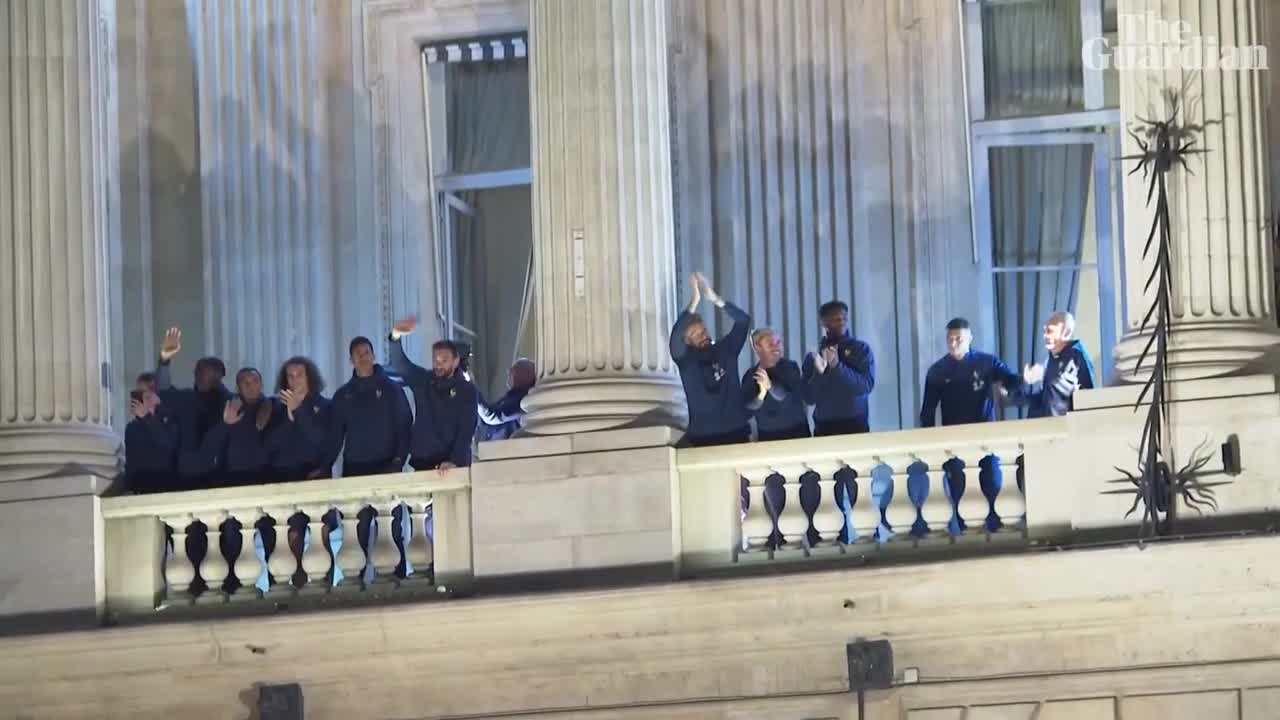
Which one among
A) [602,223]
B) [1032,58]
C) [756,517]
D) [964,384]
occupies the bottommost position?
[756,517]

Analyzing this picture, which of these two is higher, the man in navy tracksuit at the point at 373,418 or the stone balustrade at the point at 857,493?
the man in navy tracksuit at the point at 373,418

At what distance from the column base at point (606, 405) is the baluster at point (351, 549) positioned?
1233 millimetres

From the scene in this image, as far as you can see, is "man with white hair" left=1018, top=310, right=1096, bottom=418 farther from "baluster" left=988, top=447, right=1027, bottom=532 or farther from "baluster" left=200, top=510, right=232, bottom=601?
"baluster" left=200, top=510, right=232, bottom=601

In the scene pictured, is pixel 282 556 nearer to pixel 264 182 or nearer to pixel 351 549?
pixel 351 549

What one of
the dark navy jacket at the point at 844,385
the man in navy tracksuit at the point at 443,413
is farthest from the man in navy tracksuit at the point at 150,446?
the dark navy jacket at the point at 844,385

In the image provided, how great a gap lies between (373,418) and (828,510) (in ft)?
9.73

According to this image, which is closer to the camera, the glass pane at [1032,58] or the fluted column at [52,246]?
the fluted column at [52,246]

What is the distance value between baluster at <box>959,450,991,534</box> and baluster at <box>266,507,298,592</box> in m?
4.14

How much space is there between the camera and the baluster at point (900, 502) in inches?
707

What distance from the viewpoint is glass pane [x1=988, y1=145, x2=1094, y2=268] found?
21.6m

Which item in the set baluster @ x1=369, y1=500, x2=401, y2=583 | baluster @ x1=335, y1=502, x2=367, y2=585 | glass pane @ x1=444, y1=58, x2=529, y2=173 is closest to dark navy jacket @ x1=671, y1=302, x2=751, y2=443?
baluster @ x1=369, y1=500, x2=401, y2=583

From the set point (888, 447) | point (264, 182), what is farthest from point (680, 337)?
point (264, 182)

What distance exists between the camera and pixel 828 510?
18.2 metres

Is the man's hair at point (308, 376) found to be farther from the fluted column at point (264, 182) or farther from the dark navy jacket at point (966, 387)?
the dark navy jacket at point (966, 387)
